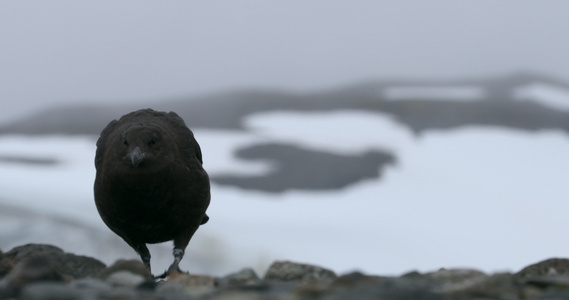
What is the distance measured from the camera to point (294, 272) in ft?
24.5

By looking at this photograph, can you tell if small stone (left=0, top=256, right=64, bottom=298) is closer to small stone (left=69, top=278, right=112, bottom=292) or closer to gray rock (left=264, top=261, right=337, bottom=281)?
small stone (left=69, top=278, right=112, bottom=292)

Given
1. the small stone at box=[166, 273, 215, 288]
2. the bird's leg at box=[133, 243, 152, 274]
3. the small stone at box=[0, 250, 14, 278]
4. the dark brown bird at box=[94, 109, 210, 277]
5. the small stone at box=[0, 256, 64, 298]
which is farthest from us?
the bird's leg at box=[133, 243, 152, 274]

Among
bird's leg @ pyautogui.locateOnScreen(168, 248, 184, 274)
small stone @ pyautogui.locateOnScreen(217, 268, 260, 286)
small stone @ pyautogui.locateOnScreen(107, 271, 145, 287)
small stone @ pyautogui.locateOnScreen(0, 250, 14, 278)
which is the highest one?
bird's leg @ pyautogui.locateOnScreen(168, 248, 184, 274)

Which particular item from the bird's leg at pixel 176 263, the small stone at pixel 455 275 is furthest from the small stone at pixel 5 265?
the small stone at pixel 455 275

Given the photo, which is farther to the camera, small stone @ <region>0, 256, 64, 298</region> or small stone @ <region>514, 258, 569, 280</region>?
small stone @ <region>514, 258, 569, 280</region>

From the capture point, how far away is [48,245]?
27.0 feet

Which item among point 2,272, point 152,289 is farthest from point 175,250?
point 152,289

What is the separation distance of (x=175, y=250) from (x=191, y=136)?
1117 millimetres

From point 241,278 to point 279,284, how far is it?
41 centimetres

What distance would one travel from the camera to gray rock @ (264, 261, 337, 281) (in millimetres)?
7418

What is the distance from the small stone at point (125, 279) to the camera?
20.4ft

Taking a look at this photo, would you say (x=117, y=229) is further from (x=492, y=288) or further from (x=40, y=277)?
(x=492, y=288)

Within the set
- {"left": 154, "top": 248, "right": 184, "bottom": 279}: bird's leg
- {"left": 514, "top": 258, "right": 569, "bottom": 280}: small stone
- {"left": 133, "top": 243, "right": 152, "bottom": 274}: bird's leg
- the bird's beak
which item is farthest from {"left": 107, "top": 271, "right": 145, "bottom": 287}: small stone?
{"left": 514, "top": 258, "right": 569, "bottom": 280}: small stone

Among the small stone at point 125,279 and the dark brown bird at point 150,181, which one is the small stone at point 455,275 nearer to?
the small stone at point 125,279
